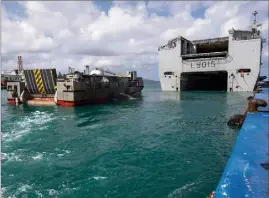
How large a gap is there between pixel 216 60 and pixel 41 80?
3682 cm

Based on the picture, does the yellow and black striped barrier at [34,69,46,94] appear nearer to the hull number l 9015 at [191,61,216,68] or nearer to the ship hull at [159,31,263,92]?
the ship hull at [159,31,263,92]

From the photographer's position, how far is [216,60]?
154 ft

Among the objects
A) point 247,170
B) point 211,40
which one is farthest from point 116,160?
point 211,40

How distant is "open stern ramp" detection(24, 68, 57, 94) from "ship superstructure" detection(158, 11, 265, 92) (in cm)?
3095

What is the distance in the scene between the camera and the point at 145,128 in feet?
51.6

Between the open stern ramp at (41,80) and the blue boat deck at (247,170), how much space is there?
26.9 m

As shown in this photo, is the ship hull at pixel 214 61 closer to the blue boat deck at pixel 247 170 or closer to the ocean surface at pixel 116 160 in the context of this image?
the ocean surface at pixel 116 160

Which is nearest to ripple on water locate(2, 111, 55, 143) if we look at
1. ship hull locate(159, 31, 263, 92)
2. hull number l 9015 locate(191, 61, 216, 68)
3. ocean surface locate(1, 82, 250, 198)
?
ocean surface locate(1, 82, 250, 198)

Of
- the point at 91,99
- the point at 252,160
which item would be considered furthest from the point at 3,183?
the point at 91,99

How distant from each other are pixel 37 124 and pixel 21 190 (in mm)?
11637

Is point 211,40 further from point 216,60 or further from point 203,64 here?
point 203,64

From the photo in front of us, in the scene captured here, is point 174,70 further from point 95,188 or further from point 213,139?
point 95,188

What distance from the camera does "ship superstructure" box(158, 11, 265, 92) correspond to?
44.2 metres

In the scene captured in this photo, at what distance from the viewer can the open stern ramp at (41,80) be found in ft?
95.5
